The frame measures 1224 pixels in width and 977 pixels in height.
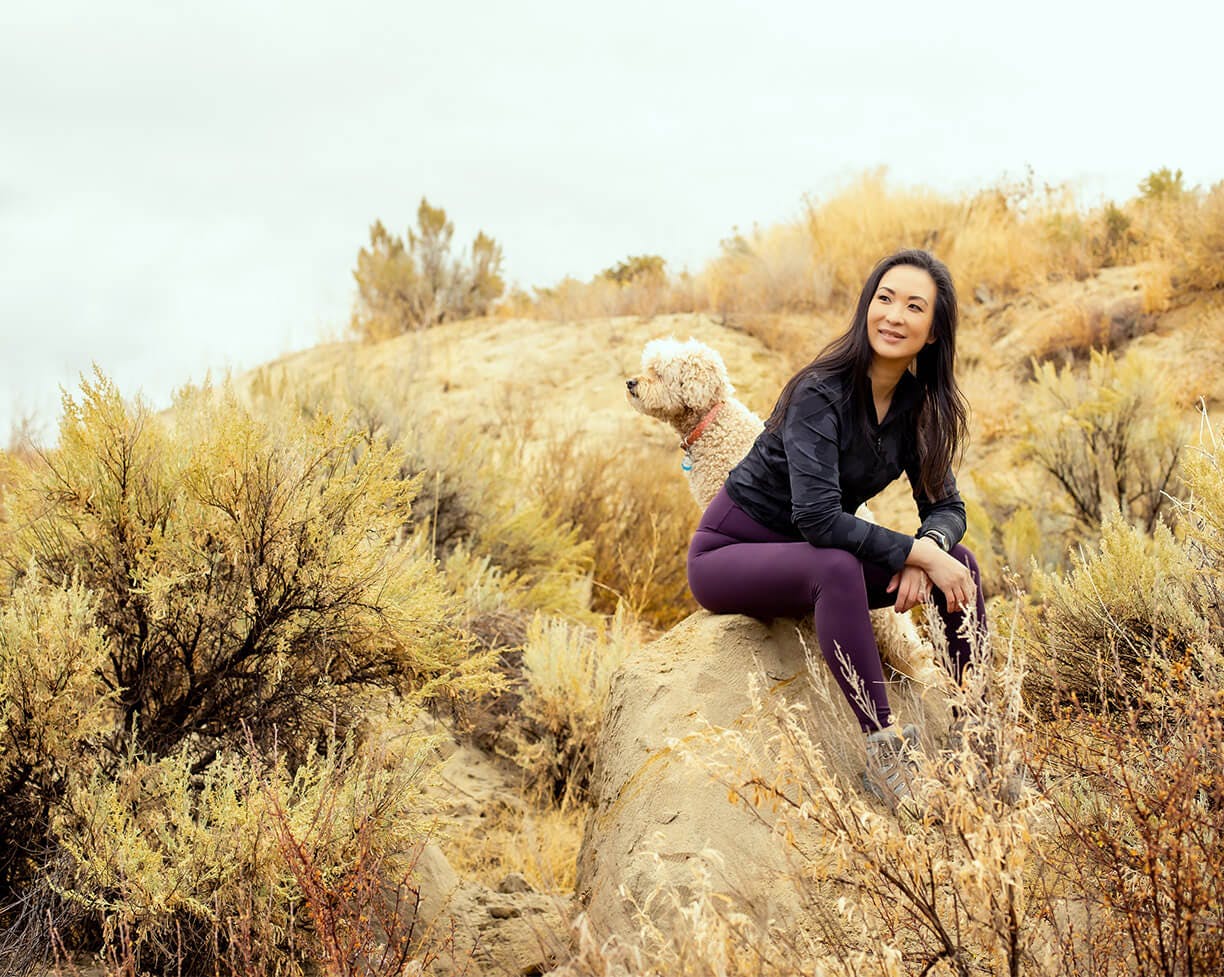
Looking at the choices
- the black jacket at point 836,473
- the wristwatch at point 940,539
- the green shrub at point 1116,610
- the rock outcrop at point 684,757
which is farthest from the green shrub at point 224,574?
the green shrub at point 1116,610

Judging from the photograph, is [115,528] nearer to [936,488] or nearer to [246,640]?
[246,640]

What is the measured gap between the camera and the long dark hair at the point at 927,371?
147 inches

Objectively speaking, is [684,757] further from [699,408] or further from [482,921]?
[699,408]

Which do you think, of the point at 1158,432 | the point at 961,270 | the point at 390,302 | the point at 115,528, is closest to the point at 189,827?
the point at 115,528

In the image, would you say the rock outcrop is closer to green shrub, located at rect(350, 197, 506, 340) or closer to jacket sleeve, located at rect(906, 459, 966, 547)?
jacket sleeve, located at rect(906, 459, 966, 547)

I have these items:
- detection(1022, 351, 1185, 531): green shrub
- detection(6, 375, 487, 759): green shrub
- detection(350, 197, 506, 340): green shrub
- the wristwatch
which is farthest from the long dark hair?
detection(350, 197, 506, 340): green shrub

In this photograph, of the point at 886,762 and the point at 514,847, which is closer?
the point at 886,762

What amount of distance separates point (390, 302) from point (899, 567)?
1534cm

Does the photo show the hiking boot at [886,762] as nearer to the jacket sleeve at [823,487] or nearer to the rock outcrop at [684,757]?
the rock outcrop at [684,757]

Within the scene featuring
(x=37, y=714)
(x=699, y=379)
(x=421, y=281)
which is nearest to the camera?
(x=37, y=714)

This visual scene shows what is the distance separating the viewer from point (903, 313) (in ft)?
12.1

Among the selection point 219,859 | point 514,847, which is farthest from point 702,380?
point 219,859

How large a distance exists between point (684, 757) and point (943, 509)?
1.47m

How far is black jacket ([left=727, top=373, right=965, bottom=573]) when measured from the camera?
3.48 meters
